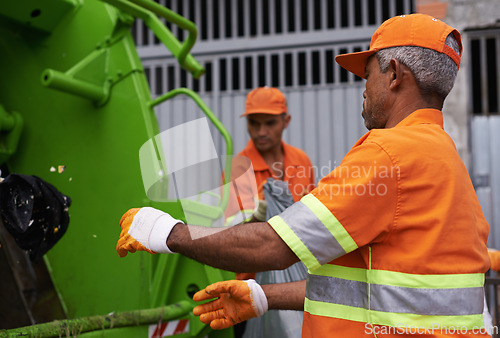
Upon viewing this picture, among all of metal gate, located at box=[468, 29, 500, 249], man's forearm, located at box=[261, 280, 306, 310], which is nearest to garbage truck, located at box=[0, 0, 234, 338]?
man's forearm, located at box=[261, 280, 306, 310]

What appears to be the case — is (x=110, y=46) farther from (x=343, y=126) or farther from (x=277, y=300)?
(x=343, y=126)

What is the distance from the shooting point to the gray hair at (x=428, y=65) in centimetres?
149

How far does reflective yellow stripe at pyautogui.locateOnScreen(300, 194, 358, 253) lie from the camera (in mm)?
1301

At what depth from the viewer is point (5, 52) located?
2875 millimetres

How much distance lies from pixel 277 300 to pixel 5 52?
6.58 ft

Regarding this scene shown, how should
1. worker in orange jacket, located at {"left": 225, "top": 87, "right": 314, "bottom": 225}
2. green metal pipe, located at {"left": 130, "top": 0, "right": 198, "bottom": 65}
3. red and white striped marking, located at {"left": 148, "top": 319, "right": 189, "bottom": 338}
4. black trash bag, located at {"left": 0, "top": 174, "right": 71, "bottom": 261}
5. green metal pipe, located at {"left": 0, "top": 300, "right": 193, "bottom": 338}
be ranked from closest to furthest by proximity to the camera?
green metal pipe, located at {"left": 0, "top": 300, "right": 193, "bottom": 338} → black trash bag, located at {"left": 0, "top": 174, "right": 71, "bottom": 261} → red and white striped marking, located at {"left": 148, "top": 319, "right": 189, "bottom": 338} → green metal pipe, located at {"left": 130, "top": 0, "right": 198, "bottom": 65} → worker in orange jacket, located at {"left": 225, "top": 87, "right": 314, "bottom": 225}

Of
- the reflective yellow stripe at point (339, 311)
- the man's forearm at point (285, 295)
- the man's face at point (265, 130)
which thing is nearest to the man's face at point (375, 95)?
the reflective yellow stripe at point (339, 311)

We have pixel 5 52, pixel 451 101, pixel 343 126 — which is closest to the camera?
pixel 5 52

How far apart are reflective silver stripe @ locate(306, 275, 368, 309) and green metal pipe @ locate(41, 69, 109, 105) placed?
1.62 meters

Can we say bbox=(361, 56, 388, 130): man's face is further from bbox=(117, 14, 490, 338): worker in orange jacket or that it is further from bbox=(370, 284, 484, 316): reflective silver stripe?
bbox=(370, 284, 484, 316): reflective silver stripe

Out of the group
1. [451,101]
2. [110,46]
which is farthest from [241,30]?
[110,46]

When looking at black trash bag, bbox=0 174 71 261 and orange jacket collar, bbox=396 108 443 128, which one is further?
black trash bag, bbox=0 174 71 261

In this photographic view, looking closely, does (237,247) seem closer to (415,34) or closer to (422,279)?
(422,279)

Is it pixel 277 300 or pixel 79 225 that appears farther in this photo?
pixel 79 225
